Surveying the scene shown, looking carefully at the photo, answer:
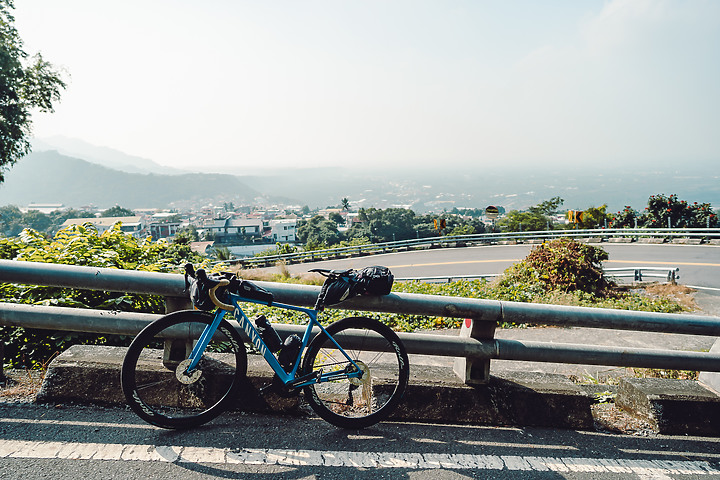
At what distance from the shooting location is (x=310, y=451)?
9.45 feet

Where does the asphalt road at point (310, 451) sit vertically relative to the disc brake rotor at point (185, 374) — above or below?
below

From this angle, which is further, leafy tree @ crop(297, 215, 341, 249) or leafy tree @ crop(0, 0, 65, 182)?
leafy tree @ crop(297, 215, 341, 249)

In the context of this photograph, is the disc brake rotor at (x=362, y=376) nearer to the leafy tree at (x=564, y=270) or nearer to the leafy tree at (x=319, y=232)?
the leafy tree at (x=564, y=270)

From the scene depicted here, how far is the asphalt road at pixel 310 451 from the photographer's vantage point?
8.64 ft

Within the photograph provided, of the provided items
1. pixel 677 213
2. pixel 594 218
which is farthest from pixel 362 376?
pixel 594 218

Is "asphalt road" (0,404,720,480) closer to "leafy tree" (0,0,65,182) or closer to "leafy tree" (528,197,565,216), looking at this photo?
"leafy tree" (0,0,65,182)

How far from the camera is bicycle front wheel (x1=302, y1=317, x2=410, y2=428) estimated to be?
316 centimetres

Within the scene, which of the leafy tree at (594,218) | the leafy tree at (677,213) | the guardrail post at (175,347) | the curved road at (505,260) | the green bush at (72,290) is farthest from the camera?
the leafy tree at (594,218)

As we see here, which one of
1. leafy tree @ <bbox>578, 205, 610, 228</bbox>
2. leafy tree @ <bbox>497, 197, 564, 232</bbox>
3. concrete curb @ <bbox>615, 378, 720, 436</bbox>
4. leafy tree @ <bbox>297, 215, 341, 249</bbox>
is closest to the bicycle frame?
concrete curb @ <bbox>615, 378, 720, 436</bbox>

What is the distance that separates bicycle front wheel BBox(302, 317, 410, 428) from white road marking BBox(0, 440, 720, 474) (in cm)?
34

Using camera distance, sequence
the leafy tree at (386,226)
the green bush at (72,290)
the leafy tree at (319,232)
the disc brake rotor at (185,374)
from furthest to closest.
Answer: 1. the leafy tree at (319,232)
2. the leafy tree at (386,226)
3. the green bush at (72,290)
4. the disc brake rotor at (185,374)

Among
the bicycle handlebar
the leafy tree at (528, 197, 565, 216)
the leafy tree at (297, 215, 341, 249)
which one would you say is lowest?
the leafy tree at (297, 215, 341, 249)

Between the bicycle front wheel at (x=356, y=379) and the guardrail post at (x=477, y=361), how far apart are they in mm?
485

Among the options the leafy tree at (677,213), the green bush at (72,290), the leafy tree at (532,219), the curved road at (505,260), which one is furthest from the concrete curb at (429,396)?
the leafy tree at (532,219)
